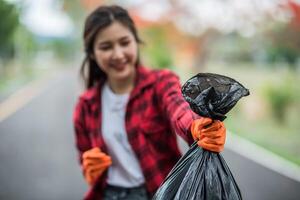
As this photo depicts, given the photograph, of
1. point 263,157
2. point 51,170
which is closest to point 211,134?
point 51,170

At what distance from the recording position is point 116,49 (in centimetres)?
213

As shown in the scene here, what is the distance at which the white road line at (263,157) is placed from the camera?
6.51 m

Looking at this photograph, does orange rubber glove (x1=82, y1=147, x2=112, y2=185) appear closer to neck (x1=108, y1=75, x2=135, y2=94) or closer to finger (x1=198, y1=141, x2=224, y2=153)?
neck (x1=108, y1=75, x2=135, y2=94)

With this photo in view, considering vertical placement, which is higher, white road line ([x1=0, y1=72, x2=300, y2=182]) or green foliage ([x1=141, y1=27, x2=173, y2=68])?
green foliage ([x1=141, y1=27, x2=173, y2=68])

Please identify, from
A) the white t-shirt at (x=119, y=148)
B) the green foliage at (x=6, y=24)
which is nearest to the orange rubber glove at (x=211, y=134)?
the white t-shirt at (x=119, y=148)

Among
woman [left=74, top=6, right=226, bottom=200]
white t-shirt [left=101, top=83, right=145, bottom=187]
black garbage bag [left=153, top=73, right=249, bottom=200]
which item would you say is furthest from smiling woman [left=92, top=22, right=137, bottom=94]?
black garbage bag [left=153, top=73, right=249, bottom=200]

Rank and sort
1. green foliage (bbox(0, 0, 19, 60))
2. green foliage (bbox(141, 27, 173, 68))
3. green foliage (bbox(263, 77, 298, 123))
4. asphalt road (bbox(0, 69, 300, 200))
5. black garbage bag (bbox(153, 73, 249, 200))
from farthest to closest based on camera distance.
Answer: green foliage (bbox(141, 27, 173, 68))
green foliage (bbox(263, 77, 298, 123))
green foliage (bbox(0, 0, 19, 60))
asphalt road (bbox(0, 69, 300, 200))
black garbage bag (bbox(153, 73, 249, 200))

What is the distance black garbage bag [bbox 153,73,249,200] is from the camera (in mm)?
1392

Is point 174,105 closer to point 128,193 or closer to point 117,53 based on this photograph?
point 117,53

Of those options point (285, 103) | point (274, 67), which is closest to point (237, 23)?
point (285, 103)

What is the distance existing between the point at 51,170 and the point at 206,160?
216 inches

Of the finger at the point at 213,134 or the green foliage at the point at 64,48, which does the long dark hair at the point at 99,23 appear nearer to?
the finger at the point at 213,134

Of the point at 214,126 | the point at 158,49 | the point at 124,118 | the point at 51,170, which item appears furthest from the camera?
the point at 158,49

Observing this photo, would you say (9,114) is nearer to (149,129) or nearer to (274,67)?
(149,129)
